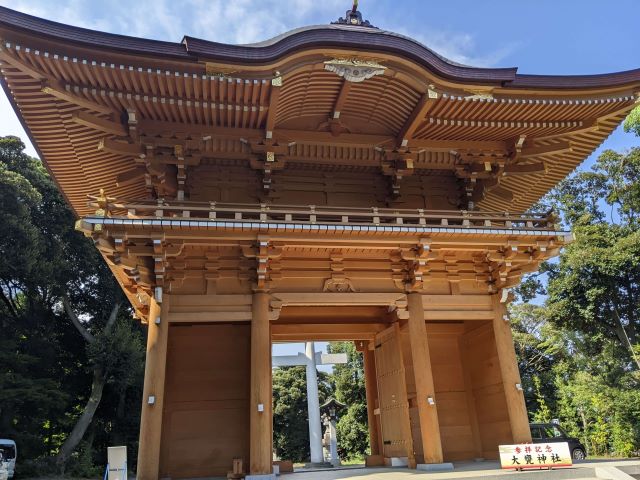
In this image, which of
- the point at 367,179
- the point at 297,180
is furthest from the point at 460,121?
the point at 297,180

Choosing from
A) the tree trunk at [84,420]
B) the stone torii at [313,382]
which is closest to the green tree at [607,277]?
the stone torii at [313,382]

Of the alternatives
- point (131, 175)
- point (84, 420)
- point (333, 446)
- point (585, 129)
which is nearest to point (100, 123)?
point (131, 175)

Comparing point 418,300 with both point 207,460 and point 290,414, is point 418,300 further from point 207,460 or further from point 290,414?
point 290,414

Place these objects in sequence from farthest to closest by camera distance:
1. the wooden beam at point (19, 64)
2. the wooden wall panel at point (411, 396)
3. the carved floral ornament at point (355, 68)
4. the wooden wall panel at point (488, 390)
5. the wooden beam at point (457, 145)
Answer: the wooden beam at point (457, 145) → the wooden wall panel at point (488, 390) → the wooden wall panel at point (411, 396) → the carved floral ornament at point (355, 68) → the wooden beam at point (19, 64)

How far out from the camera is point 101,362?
23.0 meters

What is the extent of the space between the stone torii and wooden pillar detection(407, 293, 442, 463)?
15.6m

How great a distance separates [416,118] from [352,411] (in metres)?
24.5

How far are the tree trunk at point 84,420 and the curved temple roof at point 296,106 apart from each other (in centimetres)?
1524

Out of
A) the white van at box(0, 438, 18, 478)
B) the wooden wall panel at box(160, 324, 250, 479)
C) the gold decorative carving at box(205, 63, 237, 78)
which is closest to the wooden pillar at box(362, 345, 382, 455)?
the wooden wall panel at box(160, 324, 250, 479)

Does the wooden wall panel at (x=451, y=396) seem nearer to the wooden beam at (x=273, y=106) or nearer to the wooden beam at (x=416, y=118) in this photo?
the wooden beam at (x=416, y=118)

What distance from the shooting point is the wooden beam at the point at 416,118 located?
8.89 m

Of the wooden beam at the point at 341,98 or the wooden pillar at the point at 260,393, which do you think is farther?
the wooden beam at the point at 341,98

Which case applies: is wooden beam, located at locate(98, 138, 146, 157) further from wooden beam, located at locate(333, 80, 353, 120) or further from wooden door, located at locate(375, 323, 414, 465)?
wooden door, located at locate(375, 323, 414, 465)

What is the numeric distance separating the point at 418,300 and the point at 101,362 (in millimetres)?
18850
